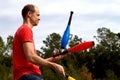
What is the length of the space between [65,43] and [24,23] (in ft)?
4.26

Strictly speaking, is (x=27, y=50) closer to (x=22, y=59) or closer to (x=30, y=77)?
(x=22, y=59)

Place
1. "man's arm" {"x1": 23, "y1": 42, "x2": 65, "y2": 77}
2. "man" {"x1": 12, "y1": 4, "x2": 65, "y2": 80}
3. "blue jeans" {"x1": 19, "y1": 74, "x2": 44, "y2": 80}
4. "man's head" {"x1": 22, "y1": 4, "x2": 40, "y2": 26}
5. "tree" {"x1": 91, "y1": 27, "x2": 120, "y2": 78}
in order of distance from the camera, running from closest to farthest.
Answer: "man's arm" {"x1": 23, "y1": 42, "x2": 65, "y2": 77} < "man" {"x1": 12, "y1": 4, "x2": 65, "y2": 80} < "blue jeans" {"x1": 19, "y1": 74, "x2": 44, "y2": 80} < "man's head" {"x1": 22, "y1": 4, "x2": 40, "y2": 26} < "tree" {"x1": 91, "y1": 27, "x2": 120, "y2": 78}

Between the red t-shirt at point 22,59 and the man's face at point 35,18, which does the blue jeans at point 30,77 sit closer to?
the red t-shirt at point 22,59

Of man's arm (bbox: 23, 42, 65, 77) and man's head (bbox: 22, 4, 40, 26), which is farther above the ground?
man's head (bbox: 22, 4, 40, 26)

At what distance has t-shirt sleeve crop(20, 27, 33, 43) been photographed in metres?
6.39

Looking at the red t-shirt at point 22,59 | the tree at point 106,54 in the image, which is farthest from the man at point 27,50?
the tree at point 106,54

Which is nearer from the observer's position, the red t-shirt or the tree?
the red t-shirt

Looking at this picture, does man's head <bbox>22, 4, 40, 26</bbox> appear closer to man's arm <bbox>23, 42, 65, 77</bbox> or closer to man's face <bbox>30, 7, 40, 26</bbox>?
man's face <bbox>30, 7, 40, 26</bbox>

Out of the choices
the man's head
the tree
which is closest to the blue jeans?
the man's head

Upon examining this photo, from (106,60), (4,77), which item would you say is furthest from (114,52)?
(4,77)

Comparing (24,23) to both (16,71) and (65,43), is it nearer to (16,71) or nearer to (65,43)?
(16,71)

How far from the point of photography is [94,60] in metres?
79.3

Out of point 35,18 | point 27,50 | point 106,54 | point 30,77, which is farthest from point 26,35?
point 106,54

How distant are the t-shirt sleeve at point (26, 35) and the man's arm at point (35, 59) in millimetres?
58
